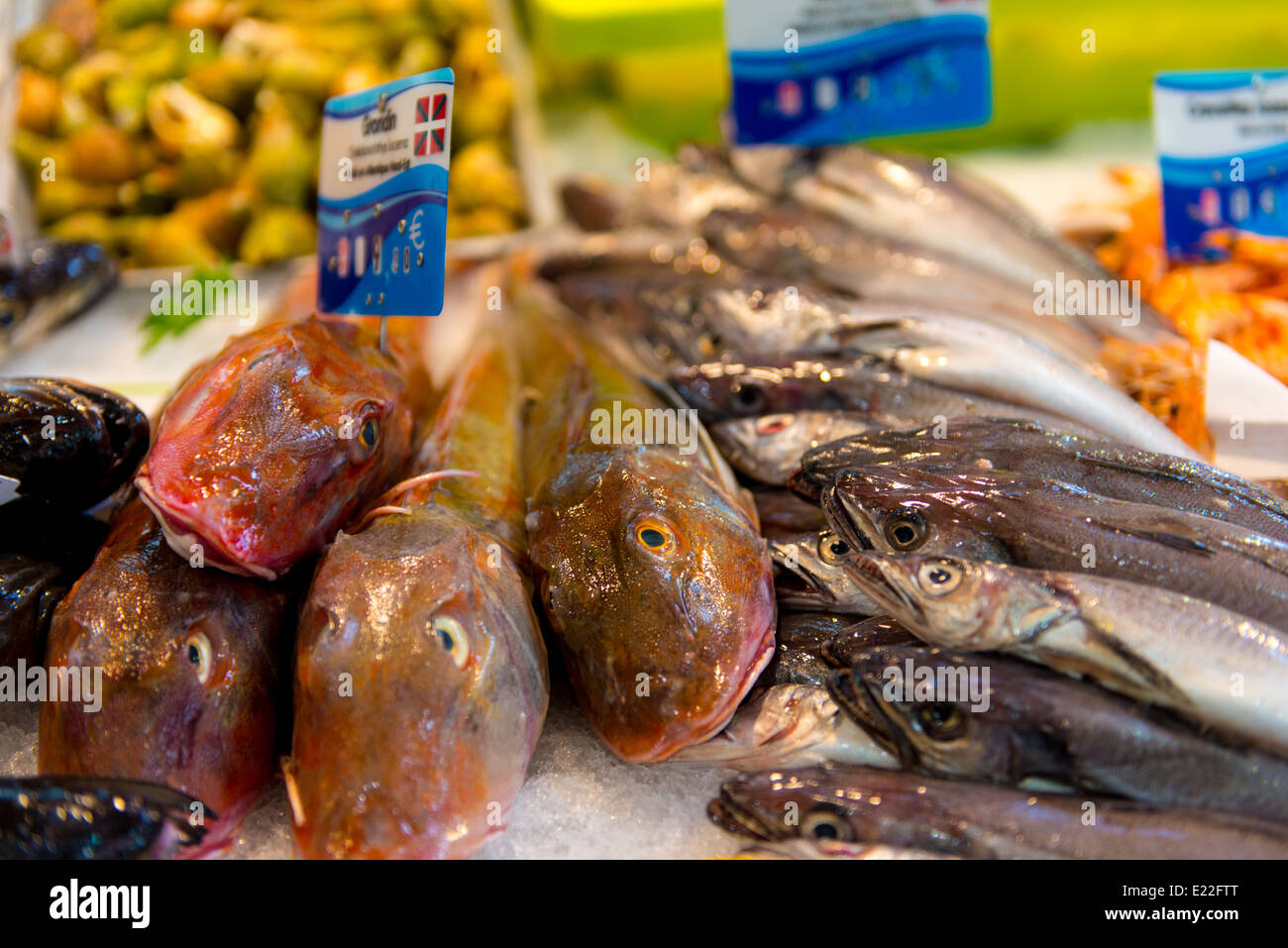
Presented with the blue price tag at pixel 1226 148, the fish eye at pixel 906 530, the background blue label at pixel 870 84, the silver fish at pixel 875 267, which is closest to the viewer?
the fish eye at pixel 906 530

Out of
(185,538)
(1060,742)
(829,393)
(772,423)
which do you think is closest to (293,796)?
(185,538)

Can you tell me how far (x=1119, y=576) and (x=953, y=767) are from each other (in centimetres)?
46

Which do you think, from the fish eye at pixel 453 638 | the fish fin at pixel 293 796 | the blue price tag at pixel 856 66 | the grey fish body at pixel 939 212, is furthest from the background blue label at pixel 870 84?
the fish fin at pixel 293 796

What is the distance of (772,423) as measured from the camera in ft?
7.34

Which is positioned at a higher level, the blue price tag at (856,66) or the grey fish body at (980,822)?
the blue price tag at (856,66)

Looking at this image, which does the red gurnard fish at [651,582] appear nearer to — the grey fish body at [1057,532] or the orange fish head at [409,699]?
the orange fish head at [409,699]

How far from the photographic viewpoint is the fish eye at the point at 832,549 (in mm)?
1864

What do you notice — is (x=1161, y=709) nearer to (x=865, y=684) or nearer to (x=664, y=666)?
Answer: (x=865, y=684)

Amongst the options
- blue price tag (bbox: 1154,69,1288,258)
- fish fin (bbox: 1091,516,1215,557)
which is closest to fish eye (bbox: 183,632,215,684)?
fish fin (bbox: 1091,516,1215,557)

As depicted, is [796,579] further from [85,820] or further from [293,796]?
[85,820]

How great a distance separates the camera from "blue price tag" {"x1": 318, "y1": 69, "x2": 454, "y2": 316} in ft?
6.73

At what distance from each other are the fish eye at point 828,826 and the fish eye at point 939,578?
→ 1.30ft

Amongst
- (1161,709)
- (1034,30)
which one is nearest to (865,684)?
(1161,709)

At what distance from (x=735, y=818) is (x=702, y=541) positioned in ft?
1.69
